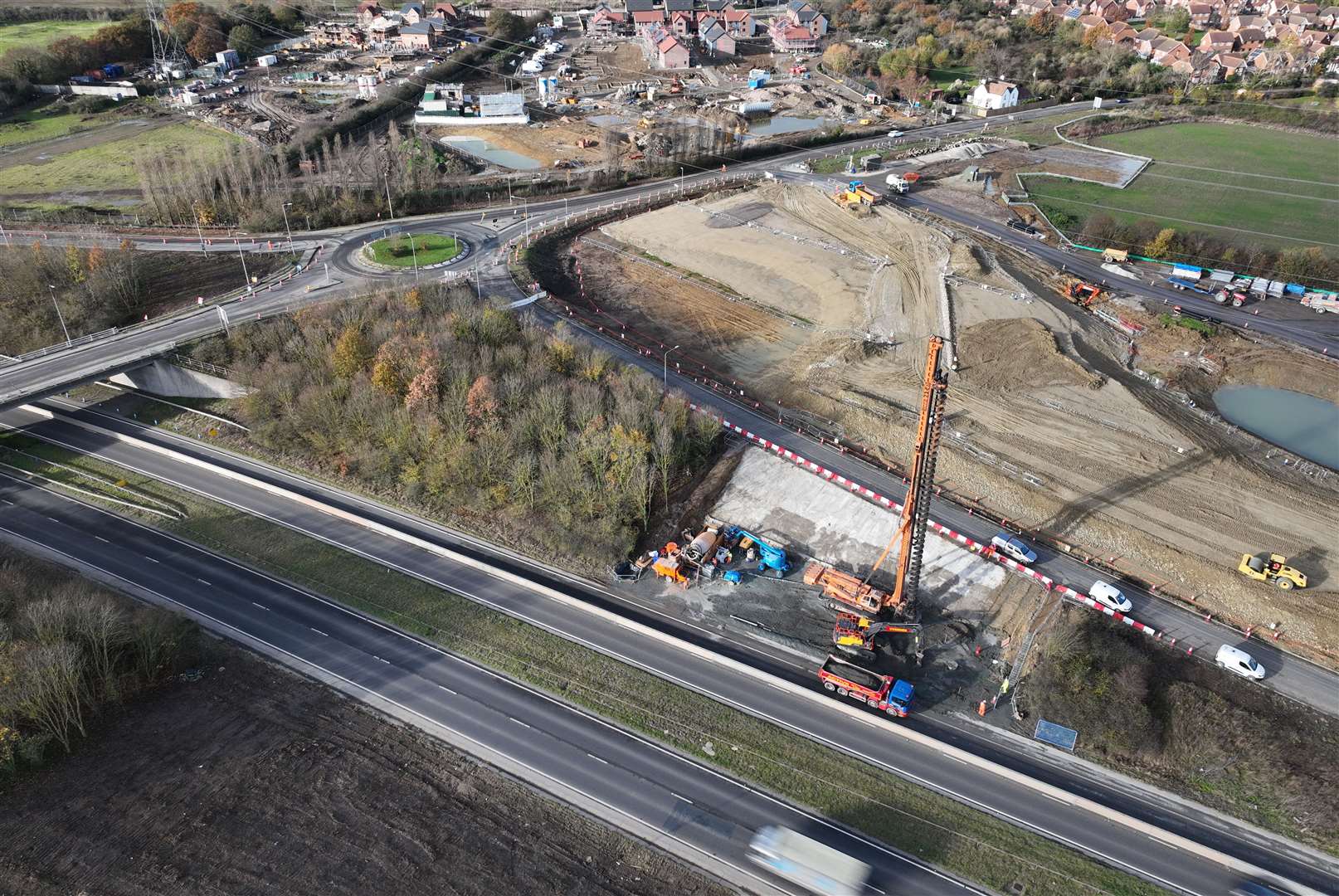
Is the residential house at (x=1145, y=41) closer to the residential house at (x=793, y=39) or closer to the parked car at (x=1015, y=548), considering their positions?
the residential house at (x=793, y=39)

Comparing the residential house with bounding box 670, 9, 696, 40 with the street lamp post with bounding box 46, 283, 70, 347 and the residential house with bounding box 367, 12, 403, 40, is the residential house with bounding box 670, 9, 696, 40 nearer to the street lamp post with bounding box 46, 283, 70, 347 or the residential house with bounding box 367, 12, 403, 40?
the residential house with bounding box 367, 12, 403, 40

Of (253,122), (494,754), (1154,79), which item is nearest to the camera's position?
(494,754)

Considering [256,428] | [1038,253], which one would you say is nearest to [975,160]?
[1038,253]

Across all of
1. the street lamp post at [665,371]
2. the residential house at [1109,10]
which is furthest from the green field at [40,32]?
the residential house at [1109,10]

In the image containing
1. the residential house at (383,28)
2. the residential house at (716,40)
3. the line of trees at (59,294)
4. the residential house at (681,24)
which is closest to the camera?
the line of trees at (59,294)

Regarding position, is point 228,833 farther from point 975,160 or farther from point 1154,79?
point 1154,79
